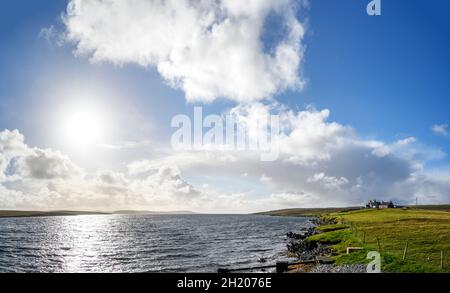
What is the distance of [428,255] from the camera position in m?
25.0

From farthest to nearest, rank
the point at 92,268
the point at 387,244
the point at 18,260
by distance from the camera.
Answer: the point at 18,260 → the point at 92,268 → the point at 387,244
